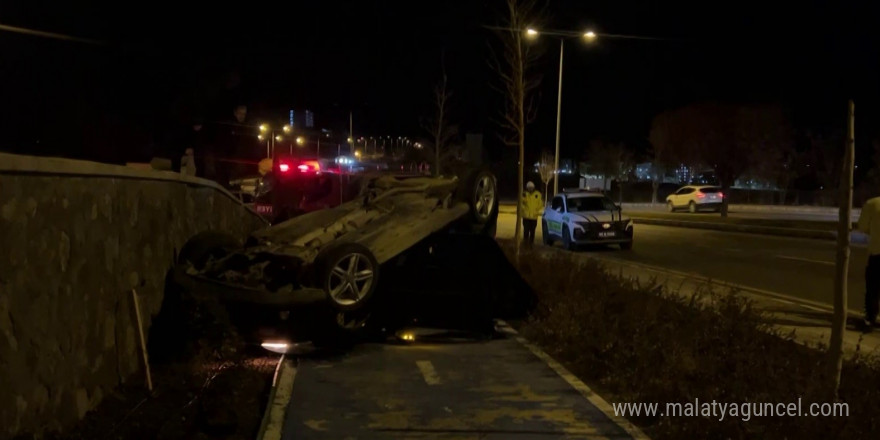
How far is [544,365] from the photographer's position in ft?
25.6

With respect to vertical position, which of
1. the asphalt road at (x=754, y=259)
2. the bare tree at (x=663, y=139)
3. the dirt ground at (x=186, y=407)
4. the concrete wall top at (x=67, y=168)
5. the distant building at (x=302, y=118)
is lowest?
the asphalt road at (x=754, y=259)

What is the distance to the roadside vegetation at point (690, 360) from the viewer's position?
207 inches

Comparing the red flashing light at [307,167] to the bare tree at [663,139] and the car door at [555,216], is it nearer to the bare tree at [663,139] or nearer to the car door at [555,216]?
the car door at [555,216]

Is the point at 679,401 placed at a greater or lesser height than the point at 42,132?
lesser

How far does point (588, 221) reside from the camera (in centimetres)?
2114

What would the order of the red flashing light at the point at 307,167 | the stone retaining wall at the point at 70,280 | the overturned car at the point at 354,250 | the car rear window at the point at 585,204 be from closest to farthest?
1. the stone retaining wall at the point at 70,280
2. the overturned car at the point at 354,250
3. the car rear window at the point at 585,204
4. the red flashing light at the point at 307,167

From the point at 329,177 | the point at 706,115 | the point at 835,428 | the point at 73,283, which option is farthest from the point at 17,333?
the point at 706,115

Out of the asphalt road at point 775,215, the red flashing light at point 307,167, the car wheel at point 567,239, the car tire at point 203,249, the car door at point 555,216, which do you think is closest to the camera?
the car tire at point 203,249

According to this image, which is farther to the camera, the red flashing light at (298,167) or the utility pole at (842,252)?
the red flashing light at (298,167)

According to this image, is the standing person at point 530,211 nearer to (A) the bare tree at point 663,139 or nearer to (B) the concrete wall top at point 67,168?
(B) the concrete wall top at point 67,168

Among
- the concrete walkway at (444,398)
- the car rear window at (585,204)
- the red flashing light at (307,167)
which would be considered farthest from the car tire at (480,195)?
the red flashing light at (307,167)

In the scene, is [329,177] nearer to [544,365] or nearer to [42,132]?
[42,132]

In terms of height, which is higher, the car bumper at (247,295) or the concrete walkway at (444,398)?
the car bumper at (247,295)

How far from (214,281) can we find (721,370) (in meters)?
4.48
